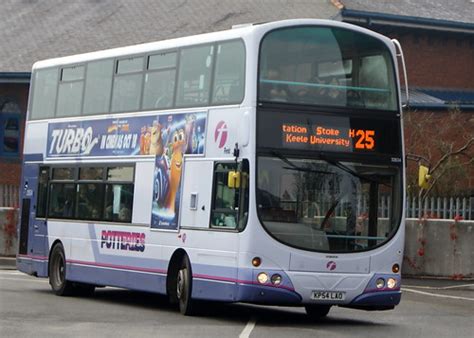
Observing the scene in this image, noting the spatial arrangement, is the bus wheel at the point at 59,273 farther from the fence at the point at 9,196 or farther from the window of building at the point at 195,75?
the fence at the point at 9,196

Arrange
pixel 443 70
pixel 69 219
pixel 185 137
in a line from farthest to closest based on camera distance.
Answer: pixel 443 70, pixel 69 219, pixel 185 137

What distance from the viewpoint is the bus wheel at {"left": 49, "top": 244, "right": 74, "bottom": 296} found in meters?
21.7

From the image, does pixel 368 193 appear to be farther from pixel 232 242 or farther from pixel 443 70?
pixel 443 70

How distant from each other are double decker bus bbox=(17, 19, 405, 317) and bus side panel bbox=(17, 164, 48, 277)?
116 inches

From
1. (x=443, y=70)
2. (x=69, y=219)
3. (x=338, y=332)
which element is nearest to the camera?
(x=338, y=332)

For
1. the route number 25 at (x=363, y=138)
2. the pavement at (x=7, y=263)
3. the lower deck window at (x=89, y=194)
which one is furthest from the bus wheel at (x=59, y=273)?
the pavement at (x=7, y=263)

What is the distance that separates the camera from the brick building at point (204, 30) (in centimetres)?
4106

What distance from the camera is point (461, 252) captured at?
91.4ft

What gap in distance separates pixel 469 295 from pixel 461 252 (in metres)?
3.21

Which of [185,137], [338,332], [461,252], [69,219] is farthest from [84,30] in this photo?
[338,332]

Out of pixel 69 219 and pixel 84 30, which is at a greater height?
pixel 84 30

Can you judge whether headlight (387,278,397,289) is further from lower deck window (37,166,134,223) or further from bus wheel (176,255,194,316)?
lower deck window (37,166,134,223)

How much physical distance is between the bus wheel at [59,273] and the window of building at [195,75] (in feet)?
14.9

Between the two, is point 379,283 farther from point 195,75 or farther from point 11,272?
point 11,272
